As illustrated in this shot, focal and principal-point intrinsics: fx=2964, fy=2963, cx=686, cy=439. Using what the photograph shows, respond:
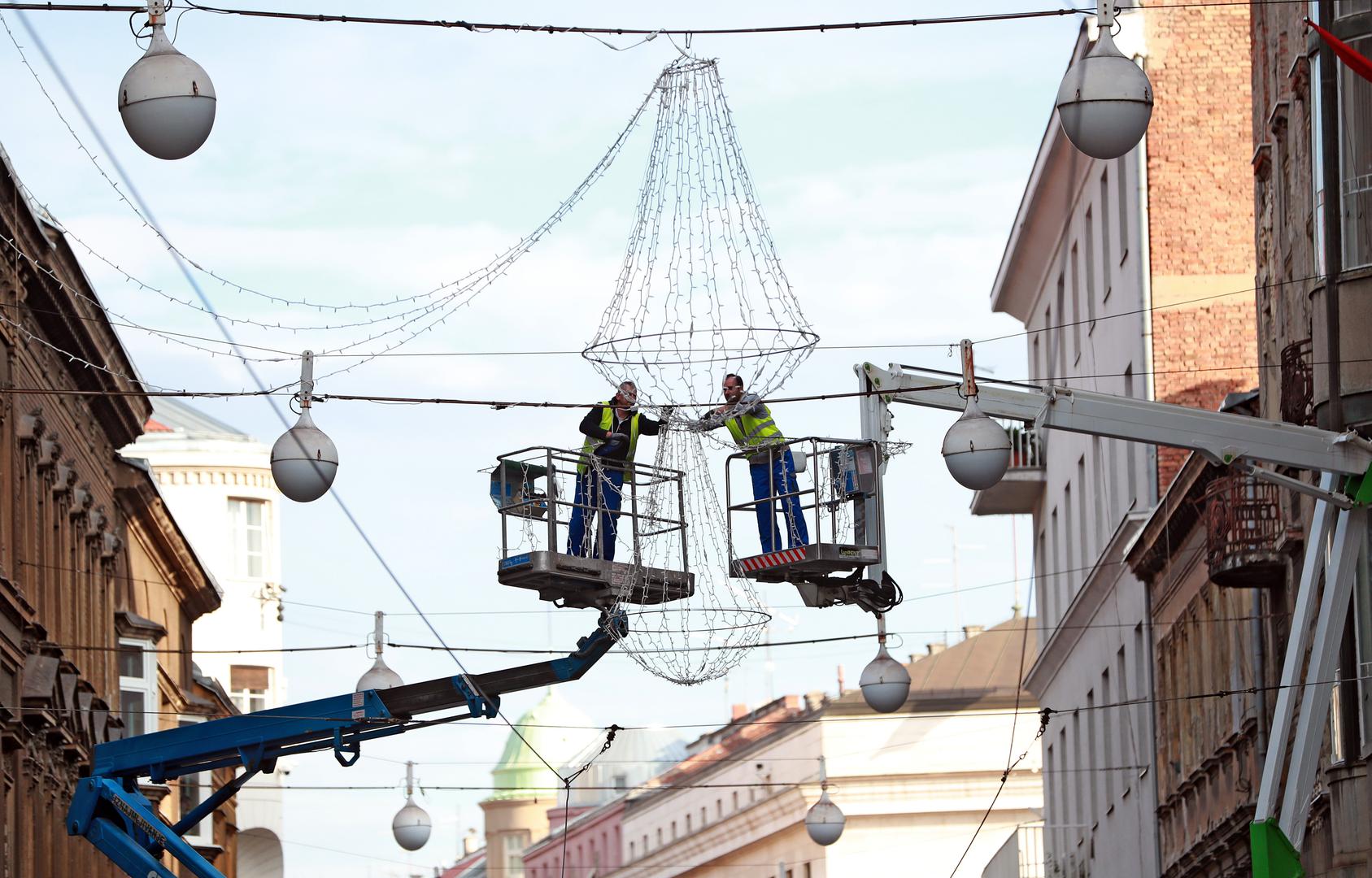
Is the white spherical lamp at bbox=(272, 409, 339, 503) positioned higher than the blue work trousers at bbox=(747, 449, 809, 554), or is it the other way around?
the blue work trousers at bbox=(747, 449, 809, 554)

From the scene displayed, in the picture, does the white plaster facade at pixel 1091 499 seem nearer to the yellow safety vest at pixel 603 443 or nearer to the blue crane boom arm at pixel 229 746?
the blue crane boom arm at pixel 229 746

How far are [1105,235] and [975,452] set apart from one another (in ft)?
91.5

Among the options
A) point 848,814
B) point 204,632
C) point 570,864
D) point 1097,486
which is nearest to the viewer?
point 1097,486

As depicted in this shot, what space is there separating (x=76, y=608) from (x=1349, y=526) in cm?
2076

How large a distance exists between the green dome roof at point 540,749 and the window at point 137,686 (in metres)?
97.6

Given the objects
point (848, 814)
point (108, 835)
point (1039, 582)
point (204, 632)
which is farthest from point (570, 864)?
point (108, 835)

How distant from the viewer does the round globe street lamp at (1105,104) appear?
19.1 m

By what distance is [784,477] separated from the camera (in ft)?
83.3

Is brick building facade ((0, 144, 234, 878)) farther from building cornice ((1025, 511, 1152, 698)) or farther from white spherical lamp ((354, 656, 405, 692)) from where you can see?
building cornice ((1025, 511, 1152, 698))

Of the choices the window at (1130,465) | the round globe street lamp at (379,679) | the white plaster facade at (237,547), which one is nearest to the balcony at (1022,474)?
the window at (1130,465)

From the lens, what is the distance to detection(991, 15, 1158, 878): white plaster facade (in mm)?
45375

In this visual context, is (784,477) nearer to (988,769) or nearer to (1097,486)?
(1097,486)

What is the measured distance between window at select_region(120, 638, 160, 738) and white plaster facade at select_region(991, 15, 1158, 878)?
1464 centimetres

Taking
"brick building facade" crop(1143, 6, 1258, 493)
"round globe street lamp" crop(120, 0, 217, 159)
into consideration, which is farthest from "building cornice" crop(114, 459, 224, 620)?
"round globe street lamp" crop(120, 0, 217, 159)
